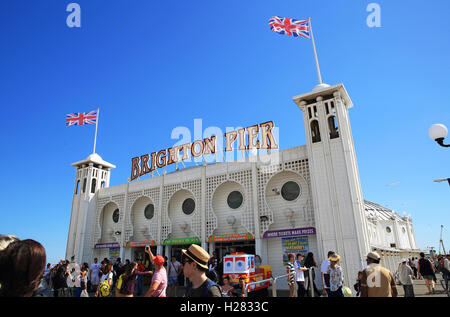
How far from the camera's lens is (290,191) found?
17609 millimetres

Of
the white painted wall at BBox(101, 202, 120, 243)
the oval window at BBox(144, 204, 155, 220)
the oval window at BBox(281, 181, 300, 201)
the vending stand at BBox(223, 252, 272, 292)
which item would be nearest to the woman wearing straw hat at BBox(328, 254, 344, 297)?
the vending stand at BBox(223, 252, 272, 292)

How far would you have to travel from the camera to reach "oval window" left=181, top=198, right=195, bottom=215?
2115 centimetres

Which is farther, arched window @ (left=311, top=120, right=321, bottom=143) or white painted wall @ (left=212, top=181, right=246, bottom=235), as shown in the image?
white painted wall @ (left=212, top=181, right=246, bottom=235)

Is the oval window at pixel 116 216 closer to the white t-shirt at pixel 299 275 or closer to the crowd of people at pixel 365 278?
the crowd of people at pixel 365 278

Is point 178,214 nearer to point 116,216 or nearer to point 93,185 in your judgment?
point 116,216

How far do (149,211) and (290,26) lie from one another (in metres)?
17.7

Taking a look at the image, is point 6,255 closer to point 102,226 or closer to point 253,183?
point 253,183

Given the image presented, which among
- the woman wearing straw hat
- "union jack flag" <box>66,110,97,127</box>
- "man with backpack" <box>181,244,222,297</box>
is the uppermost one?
"union jack flag" <box>66,110,97,127</box>

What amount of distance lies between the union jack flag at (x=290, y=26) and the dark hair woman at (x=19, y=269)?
17.2m

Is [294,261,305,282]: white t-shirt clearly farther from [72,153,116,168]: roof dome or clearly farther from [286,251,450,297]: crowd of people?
[72,153,116,168]: roof dome

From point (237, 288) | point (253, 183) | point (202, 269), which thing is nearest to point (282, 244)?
point (253, 183)

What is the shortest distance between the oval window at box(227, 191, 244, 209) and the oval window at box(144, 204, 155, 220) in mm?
7304

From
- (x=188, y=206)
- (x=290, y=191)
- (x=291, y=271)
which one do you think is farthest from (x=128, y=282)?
(x=188, y=206)
